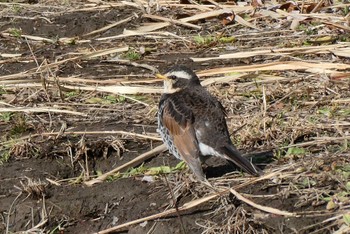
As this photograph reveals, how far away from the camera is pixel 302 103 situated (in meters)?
9.20

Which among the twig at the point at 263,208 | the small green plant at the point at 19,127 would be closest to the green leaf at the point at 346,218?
the twig at the point at 263,208

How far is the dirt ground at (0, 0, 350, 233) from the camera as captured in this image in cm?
727

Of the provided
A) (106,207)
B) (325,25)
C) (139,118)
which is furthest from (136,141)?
(325,25)

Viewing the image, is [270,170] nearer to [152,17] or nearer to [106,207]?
[106,207]

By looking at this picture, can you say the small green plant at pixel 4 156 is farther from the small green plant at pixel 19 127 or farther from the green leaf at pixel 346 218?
the green leaf at pixel 346 218

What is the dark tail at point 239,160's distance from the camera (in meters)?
7.32

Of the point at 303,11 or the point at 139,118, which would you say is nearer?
the point at 139,118

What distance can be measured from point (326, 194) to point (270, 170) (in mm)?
664

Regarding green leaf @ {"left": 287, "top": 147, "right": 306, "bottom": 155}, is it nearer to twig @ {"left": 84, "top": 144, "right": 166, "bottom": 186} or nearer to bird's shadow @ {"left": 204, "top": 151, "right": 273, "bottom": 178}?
bird's shadow @ {"left": 204, "top": 151, "right": 273, "bottom": 178}

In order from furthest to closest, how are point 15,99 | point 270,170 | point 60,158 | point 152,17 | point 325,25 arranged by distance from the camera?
point 152,17, point 325,25, point 15,99, point 60,158, point 270,170

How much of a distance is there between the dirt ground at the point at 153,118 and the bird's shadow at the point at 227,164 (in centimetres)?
2

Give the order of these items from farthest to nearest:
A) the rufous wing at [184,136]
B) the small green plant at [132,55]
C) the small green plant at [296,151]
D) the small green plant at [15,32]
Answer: the small green plant at [15,32] → the small green plant at [132,55] → the small green plant at [296,151] → the rufous wing at [184,136]

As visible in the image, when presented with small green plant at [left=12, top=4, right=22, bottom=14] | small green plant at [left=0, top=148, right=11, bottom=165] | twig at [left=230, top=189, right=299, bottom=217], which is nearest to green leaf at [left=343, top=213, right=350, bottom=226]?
twig at [left=230, top=189, right=299, bottom=217]

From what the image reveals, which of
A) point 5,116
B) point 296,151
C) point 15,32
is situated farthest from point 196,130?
point 15,32
